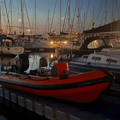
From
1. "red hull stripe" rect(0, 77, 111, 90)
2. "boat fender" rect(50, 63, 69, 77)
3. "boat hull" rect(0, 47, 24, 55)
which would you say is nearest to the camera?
"red hull stripe" rect(0, 77, 111, 90)

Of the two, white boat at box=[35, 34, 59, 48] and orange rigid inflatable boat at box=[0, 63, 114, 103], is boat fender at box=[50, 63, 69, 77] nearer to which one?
orange rigid inflatable boat at box=[0, 63, 114, 103]

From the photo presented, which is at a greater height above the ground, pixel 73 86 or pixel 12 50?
pixel 12 50

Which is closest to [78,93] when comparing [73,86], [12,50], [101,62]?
[73,86]

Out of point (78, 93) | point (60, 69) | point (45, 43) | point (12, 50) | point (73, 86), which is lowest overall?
point (78, 93)

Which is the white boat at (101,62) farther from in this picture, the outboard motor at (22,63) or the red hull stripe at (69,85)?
the outboard motor at (22,63)

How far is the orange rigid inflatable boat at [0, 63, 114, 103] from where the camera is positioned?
3.98 metres

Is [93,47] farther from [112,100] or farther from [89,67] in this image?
[112,100]

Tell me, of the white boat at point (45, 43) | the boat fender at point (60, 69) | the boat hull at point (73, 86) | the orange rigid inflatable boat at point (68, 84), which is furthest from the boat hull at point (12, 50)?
the boat fender at point (60, 69)

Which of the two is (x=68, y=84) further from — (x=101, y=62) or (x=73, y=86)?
(x=101, y=62)

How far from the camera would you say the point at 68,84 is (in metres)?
4.14

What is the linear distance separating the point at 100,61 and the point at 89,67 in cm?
46

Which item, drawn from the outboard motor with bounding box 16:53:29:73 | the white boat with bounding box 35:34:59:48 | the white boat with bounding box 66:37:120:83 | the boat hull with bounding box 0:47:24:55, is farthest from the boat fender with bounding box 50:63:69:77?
the white boat with bounding box 35:34:59:48

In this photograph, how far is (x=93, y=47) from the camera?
7.42 meters

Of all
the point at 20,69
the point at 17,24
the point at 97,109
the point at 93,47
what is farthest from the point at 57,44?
the point at 97,109
